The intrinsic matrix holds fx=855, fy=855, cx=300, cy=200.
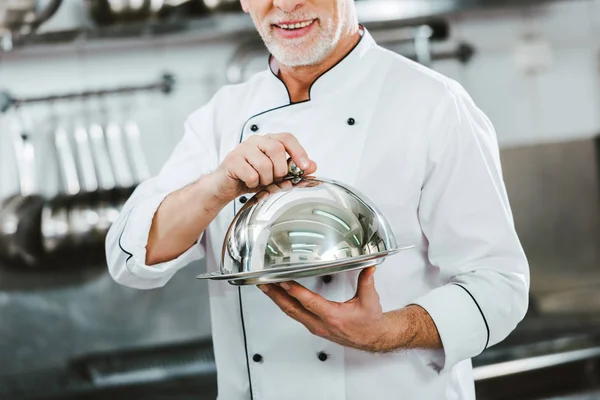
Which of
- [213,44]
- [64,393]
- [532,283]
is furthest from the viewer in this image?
[532,283]

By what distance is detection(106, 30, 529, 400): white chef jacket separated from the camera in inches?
50.7

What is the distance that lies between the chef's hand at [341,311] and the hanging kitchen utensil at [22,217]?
1715mm

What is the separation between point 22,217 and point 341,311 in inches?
70.7

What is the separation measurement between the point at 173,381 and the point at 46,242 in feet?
1.94

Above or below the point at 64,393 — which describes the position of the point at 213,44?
above

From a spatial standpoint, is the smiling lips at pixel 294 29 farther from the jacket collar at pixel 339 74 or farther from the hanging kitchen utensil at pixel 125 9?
the hanging kitchen utensil at pixel 125 9

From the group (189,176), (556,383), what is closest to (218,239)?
(189,176)

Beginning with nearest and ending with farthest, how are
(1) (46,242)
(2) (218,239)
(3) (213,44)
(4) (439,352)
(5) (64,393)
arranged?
(4) (439,352) < (2) (218,239) < (5) (64,393) < (1) (46,242) < (3) (213,44)

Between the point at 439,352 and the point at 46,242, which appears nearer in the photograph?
the point at 439,352

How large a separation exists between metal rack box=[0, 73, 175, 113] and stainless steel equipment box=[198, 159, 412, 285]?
180 centimetres

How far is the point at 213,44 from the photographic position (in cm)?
297

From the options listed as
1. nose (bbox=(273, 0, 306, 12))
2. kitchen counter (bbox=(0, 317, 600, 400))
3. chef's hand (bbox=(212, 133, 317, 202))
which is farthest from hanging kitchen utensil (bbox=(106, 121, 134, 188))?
chef's hand (bbox=(212, 133, 317, 202))

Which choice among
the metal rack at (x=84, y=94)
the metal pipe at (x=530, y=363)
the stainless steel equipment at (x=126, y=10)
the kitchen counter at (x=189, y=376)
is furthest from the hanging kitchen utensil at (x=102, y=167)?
the metal pipe at (x=530, y=363)

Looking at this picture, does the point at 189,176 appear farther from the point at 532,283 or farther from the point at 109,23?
the point at 532,283
